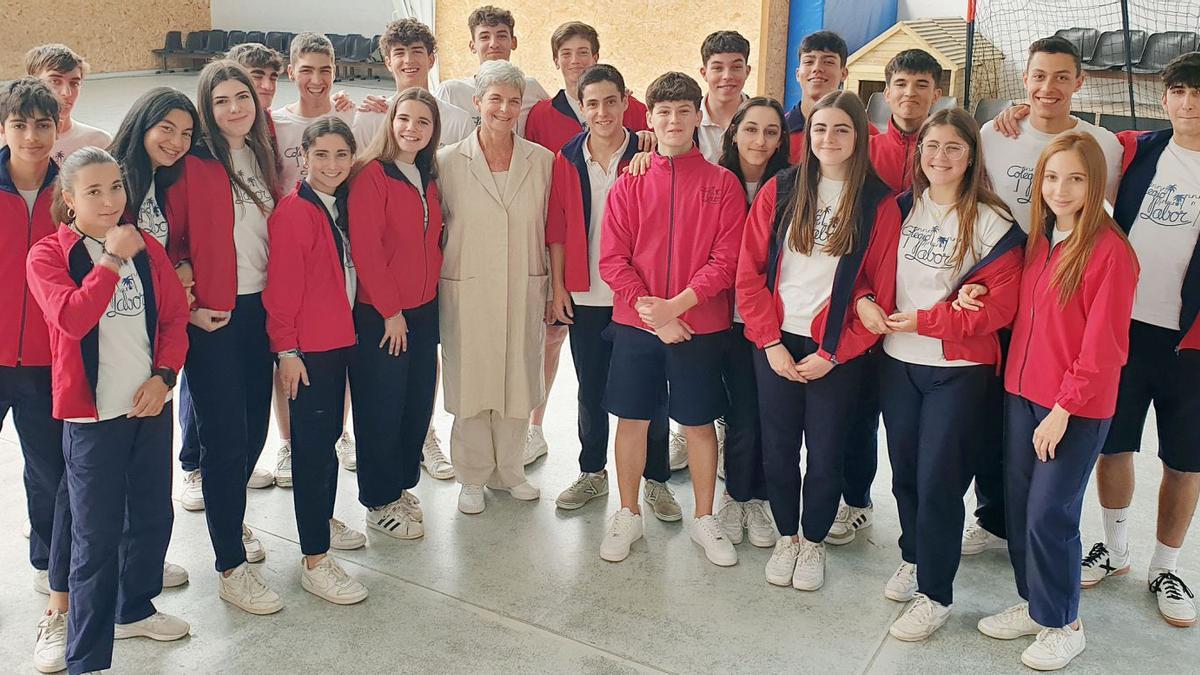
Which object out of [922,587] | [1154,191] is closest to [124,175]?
[922,587]

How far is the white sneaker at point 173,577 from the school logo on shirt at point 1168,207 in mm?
3125

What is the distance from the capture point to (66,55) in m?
3.30

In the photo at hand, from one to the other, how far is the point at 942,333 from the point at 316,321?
180 centimetres

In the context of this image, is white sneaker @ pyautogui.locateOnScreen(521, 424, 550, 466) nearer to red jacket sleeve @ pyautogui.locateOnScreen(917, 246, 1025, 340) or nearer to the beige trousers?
the beige trousers

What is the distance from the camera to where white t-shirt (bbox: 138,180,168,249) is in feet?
8.87

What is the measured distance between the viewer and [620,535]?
3.40 metres

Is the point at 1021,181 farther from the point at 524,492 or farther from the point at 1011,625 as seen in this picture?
the point at 524,492

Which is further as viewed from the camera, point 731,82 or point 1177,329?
point 731,82

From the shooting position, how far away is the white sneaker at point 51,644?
8.80 feet

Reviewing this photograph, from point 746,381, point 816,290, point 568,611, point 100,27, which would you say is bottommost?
point 568,611

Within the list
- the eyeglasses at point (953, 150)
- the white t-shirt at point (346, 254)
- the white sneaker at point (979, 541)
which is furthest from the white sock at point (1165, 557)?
the white t-shirt at point (346, 254)

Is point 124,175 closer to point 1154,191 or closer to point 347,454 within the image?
point 347,454

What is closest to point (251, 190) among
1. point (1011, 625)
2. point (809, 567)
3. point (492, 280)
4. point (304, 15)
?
point (492, 280)

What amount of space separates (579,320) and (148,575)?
162cm
